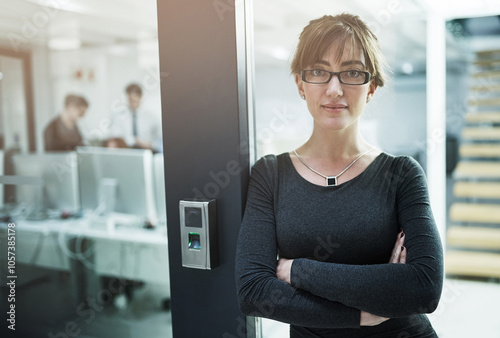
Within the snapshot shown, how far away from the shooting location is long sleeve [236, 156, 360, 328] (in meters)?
0.98

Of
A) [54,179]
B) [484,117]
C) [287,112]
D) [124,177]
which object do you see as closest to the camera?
[287,112]

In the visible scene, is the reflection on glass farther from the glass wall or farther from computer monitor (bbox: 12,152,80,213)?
the glass wall

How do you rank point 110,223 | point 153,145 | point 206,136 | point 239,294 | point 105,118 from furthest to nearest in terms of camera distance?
1. point 105,118
2. point 153,145
3. point 110,223
4. point 206,136
5. point 239,294

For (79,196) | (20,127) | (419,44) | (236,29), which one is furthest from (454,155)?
(20,127)

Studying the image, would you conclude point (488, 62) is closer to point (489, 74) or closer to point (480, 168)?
point (489, 74)

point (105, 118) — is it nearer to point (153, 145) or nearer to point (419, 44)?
point (153, 145)

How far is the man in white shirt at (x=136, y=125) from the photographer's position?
4.71 meters

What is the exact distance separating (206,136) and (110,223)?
173 centimetres

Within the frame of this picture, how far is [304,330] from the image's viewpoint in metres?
1.10

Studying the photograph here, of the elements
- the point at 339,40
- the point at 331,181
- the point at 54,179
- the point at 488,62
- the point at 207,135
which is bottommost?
the point at 54,179

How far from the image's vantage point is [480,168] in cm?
344

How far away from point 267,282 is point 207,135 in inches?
18.2

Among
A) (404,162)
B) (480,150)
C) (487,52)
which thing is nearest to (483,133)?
(480,150)

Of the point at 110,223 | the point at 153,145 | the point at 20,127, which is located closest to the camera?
the point at 110,223
